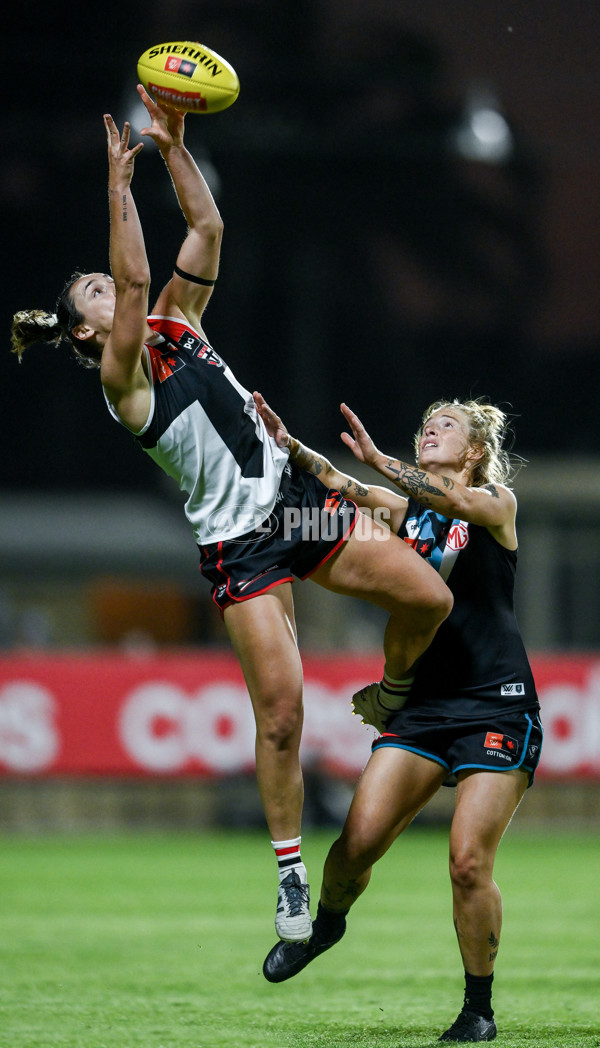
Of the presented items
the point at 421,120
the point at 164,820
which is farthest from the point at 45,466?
the point at 164,820

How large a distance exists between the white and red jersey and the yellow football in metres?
1.02

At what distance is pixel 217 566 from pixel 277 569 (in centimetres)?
25

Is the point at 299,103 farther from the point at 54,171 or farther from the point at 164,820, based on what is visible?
the point at 164,820

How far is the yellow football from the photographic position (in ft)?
17.0

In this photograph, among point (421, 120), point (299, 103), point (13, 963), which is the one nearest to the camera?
point (13, 963)

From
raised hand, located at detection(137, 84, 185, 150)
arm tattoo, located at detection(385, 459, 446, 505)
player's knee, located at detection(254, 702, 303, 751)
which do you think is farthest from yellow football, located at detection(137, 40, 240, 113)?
player's knee, located at detection(254, 702, 303, 751)

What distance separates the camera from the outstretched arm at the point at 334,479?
16.6 ft

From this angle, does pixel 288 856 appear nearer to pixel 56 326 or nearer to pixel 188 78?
pixel 56 326

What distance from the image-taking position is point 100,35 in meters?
24.8

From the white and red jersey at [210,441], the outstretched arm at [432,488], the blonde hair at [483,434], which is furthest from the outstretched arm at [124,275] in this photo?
the blonde hair at [483,434]

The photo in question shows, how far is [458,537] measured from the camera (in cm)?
535

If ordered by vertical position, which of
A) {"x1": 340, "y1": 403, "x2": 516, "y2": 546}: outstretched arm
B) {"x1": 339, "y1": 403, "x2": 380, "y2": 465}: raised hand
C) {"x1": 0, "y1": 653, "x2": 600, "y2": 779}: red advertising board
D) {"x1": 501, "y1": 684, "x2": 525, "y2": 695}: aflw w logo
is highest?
{"x1": 339, "y1": 403, "x2": 380, "y2": 465}: raised hand

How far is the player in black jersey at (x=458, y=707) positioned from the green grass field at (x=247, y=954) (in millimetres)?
537

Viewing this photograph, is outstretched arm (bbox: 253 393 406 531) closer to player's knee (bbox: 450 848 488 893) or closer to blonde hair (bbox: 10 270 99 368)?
blonde hair (bbox: 10 270 99 368)
